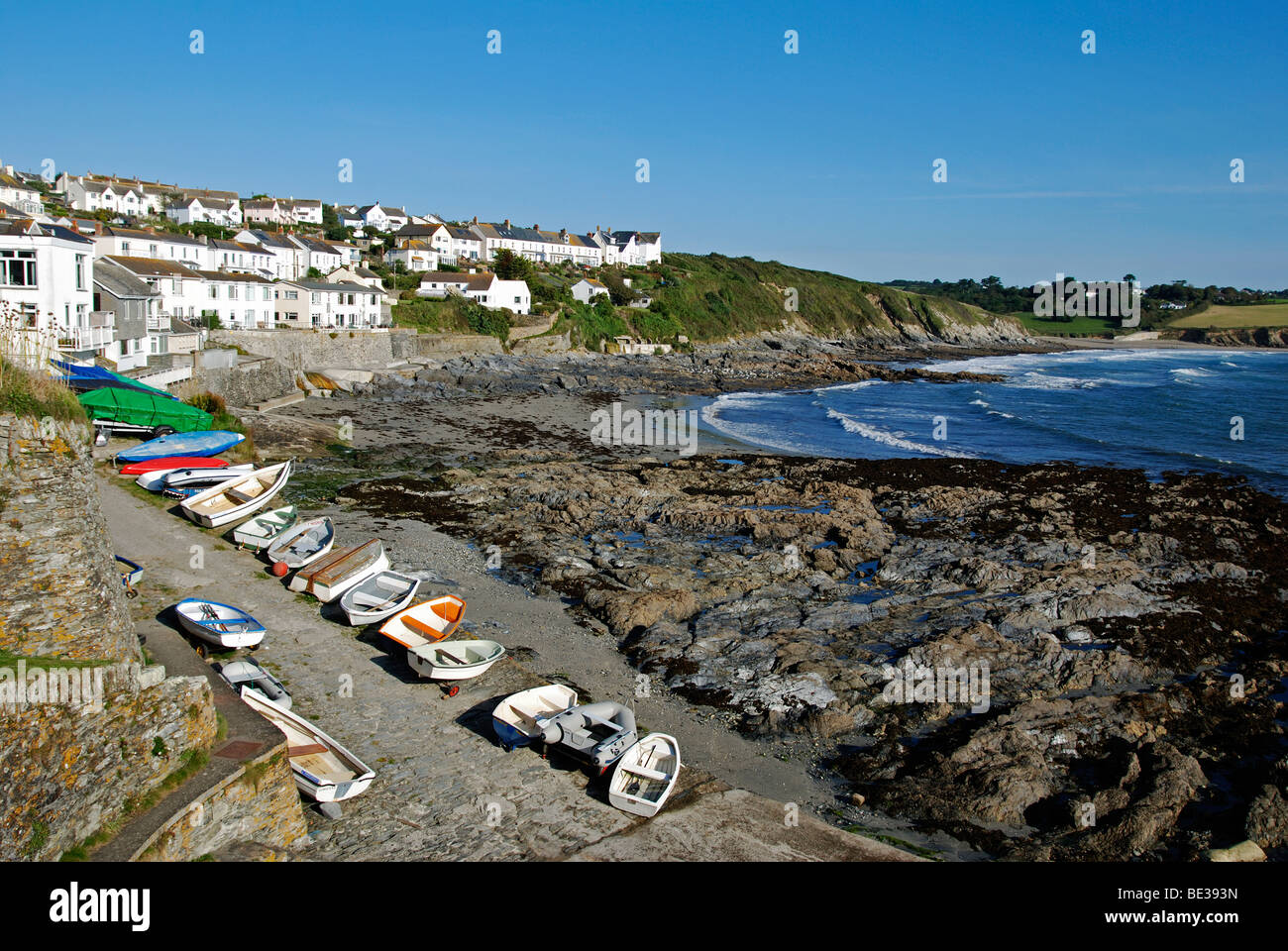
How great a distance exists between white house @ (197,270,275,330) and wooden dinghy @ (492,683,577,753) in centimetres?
3902

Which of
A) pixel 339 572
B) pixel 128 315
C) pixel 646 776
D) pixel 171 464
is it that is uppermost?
pixel 128 315

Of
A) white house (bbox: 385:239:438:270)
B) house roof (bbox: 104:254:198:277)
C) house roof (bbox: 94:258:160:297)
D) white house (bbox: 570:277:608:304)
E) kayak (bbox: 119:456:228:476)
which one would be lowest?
kayak (bbox: 119:456:228:476)

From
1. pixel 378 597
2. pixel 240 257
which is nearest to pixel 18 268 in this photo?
pixel 378 597

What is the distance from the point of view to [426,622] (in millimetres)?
16188

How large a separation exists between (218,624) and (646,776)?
8155mm

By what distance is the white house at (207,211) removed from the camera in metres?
94.0

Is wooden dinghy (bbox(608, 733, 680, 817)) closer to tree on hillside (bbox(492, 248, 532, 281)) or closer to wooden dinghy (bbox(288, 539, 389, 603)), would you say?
wooden dinghy (bbox(288, 539, 389, 603))

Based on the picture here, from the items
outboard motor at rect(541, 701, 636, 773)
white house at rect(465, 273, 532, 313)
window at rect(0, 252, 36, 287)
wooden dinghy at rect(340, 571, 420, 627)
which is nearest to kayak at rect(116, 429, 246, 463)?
window at rect(0, 252, 36, 287)

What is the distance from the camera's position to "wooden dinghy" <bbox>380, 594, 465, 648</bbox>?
616 inches

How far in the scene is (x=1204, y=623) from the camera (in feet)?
59.1

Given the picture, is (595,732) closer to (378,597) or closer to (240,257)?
(378,597)

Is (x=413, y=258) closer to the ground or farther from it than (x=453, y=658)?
farther from it
